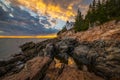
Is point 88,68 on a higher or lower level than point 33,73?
lower

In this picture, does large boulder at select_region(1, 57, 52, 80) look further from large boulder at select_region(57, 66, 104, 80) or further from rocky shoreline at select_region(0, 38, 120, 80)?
large boulder at select_region(57, 66, 104, 80)

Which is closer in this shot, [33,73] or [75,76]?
[75,76]

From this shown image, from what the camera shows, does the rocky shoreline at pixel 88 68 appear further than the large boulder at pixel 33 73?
No

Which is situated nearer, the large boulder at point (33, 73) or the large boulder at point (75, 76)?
the large boulder at point (75, 76)

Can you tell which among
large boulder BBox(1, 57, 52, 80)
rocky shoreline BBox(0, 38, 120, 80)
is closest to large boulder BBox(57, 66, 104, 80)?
rocky shoreline BBox(0, 38, 120, 80)

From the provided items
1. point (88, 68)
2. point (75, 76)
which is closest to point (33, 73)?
point (75, 76)

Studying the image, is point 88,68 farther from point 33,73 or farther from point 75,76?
point 33,73

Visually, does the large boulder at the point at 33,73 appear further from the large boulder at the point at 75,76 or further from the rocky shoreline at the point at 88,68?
the large boulder at the point at 75,76

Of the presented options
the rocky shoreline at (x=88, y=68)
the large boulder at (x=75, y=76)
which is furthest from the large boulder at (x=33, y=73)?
the large boulder at (x=75, y=76)

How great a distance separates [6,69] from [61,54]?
18.8m

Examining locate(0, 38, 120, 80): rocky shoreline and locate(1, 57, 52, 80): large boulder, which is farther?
locate(1, 57, 52, 80): large boulder

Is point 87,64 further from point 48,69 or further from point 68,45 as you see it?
point 68,45

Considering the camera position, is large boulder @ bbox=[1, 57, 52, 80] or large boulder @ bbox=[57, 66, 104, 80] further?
large boulder @ bbox=[1, 57, 52, 80]

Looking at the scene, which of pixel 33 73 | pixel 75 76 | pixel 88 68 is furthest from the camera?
pixel 88 68
